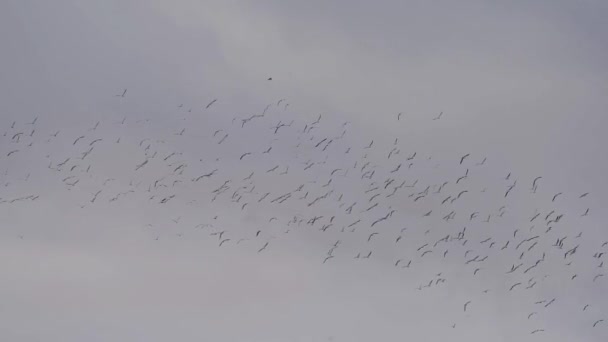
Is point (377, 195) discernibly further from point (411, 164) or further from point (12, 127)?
point (12, 127)

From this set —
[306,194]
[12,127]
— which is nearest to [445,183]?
[306,194]

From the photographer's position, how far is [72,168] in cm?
2811

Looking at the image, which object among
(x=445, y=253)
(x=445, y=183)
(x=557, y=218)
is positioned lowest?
(x=445, y=253)

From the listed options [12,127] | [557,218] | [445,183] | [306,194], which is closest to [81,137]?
[12,127]

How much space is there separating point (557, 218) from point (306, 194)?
65.8ft

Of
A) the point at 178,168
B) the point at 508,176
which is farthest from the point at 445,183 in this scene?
the point at 178,168

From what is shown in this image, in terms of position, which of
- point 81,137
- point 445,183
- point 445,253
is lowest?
point 445,253

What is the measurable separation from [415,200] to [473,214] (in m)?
5.12

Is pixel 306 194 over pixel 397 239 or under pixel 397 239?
over

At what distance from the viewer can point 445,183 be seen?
1108 inches

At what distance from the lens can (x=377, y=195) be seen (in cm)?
2781

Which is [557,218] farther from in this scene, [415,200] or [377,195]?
[377,195]

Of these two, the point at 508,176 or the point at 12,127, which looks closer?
the point at 12,127

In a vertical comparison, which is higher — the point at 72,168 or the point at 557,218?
the point at 72,168
